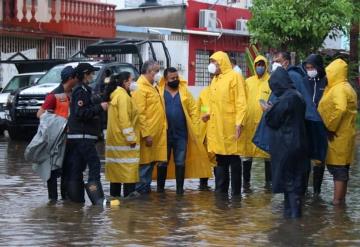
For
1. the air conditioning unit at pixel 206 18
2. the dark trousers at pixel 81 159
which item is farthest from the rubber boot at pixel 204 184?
the air conditioning unit at pixel 206 18

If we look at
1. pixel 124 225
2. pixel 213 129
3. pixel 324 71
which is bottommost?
pixel 124 225

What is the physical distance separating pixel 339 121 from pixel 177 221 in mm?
2484

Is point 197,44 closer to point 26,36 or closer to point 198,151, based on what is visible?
point 26,36

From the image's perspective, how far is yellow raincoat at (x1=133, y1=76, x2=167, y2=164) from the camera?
11.9 meters

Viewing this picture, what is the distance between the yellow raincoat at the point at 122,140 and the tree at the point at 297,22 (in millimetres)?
13193

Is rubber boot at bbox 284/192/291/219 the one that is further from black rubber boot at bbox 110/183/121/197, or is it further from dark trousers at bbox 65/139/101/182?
black rubber boot at bbox 110/183/121/197

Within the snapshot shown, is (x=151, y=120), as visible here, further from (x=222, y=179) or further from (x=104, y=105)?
(x=222, y=179)

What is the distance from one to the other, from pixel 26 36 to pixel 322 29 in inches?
437

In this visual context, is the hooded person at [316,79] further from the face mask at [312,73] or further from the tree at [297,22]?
the tree at [297,22]

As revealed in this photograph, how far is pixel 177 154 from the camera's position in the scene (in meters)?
12.4

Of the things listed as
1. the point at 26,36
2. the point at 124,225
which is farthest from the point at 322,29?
the point at 124,225

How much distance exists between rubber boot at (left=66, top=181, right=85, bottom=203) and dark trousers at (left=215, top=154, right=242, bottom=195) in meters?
2.08

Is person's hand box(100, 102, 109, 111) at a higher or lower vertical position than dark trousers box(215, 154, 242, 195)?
higher

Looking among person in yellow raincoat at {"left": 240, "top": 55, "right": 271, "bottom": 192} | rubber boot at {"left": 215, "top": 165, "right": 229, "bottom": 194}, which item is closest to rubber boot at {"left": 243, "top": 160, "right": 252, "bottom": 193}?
person in yellow raincoat at {"left": 240, "top": 55, "right": 271, "bottom": 192}
